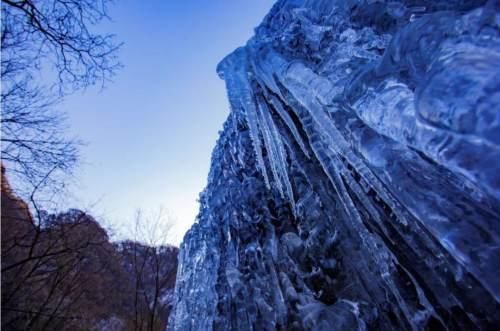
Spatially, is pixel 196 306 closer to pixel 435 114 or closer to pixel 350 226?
pixel 350 226

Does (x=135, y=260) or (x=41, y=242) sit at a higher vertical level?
(x=135, y=260)

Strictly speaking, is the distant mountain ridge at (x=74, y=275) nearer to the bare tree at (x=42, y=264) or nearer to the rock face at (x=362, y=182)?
the bare tree at (x=42, y=264)

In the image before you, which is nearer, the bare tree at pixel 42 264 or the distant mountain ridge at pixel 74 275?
the bare tree at pixel 42 264

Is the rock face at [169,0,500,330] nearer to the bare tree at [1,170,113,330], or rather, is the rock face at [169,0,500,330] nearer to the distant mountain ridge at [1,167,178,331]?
the distant mountain ridge at [1,167,178,331]

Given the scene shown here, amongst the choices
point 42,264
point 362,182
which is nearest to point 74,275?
point 42,264

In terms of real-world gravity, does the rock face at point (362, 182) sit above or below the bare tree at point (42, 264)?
below

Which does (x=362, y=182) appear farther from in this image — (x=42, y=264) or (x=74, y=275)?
(x=74, y=275)

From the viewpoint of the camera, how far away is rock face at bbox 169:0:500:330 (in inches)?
19.2

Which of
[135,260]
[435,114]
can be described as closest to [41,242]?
[135,260]

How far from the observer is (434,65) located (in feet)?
1.76

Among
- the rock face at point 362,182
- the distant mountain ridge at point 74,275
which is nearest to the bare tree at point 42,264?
the distant mountain ridge at point 74,275

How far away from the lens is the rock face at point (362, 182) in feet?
1.60

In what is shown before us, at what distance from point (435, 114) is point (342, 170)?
27.5 inches

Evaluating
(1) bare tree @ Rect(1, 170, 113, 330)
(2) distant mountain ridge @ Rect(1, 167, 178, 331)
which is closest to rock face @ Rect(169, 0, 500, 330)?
(2) distant mountain ridge @ Rect(1, 167, 178, 331)
